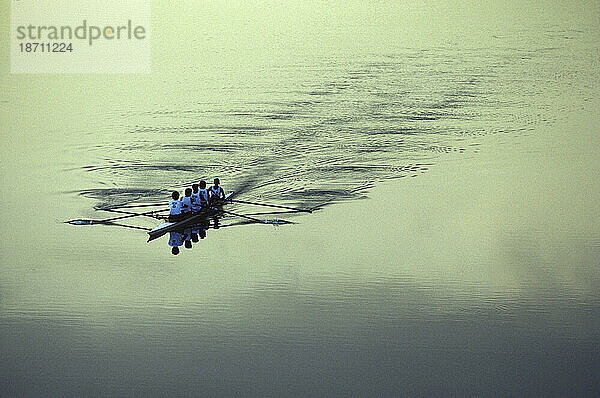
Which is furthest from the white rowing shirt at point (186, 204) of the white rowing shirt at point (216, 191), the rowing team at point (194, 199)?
the white rowing shirt at point (216, 191)

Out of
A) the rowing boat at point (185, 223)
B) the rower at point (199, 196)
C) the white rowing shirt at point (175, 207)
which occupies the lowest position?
the rowing boat at point (185, 223)

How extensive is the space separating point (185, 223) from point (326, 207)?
620mm

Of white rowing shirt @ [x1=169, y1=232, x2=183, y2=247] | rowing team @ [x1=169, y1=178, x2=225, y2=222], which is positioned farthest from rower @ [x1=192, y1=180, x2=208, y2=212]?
white rowing shirt @ [x1=169, y1=232, x2=183, y2=247]

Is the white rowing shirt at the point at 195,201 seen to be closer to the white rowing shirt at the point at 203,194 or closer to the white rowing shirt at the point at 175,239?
the white rowing shirt at the point at 203,194

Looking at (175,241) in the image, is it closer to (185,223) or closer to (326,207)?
(185,223)

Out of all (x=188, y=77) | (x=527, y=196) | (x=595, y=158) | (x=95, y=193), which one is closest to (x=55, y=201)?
(x=95, y=193)

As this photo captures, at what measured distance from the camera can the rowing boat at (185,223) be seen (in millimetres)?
3916

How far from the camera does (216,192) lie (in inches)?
156

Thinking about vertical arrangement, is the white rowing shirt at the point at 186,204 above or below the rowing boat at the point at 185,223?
above

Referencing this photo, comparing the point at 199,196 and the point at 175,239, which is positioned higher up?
the point at 199,196

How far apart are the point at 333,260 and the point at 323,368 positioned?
47cm

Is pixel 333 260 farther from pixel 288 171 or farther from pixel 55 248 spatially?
pixel 55 248

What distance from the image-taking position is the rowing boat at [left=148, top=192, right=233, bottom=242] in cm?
392

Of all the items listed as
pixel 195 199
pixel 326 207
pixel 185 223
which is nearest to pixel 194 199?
pixel 195 199
